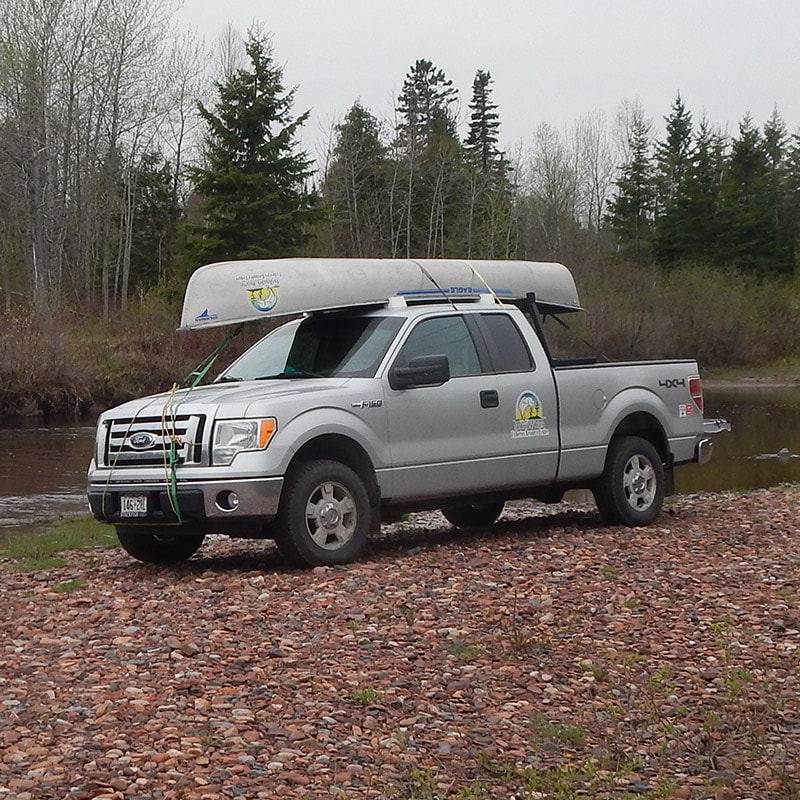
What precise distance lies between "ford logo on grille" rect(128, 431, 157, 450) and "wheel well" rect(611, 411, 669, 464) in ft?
14.6

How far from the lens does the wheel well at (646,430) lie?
12.2 meters

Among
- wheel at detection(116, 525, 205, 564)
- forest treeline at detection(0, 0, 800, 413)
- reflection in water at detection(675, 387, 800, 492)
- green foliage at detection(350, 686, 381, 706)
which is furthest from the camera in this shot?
forest treeline at detection(0, 0, 800, 413)

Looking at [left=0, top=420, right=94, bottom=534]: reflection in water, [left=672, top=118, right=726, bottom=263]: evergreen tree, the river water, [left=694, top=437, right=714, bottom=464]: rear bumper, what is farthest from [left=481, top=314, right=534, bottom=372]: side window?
[left=672, top=118, right=726, bottom=263]: evergreen tree

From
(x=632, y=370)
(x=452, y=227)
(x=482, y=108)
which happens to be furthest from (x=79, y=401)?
(x=482, y=108)

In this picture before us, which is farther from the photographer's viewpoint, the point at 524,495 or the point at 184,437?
the point at 524,495

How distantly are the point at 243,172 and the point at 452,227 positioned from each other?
919 inches

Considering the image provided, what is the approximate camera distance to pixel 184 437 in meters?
9.45

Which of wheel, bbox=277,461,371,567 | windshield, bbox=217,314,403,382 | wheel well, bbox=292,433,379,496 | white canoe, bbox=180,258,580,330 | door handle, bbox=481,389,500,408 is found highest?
white canoe, bbox=180,258,580,330

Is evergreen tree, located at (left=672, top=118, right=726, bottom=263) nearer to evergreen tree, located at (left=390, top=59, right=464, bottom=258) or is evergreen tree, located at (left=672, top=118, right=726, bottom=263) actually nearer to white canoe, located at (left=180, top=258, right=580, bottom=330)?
evergreen tree, located at (left=390, top=59, right=464, bottom=258)

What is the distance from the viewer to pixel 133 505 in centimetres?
959

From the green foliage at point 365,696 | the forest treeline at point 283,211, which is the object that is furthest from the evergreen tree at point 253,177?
the green foliage at point 365,696

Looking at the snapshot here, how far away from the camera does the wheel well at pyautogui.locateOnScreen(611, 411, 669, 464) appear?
12.2 metres

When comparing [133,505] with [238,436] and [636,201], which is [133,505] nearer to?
[238,436]

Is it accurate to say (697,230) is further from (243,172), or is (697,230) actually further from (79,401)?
(79,401)
